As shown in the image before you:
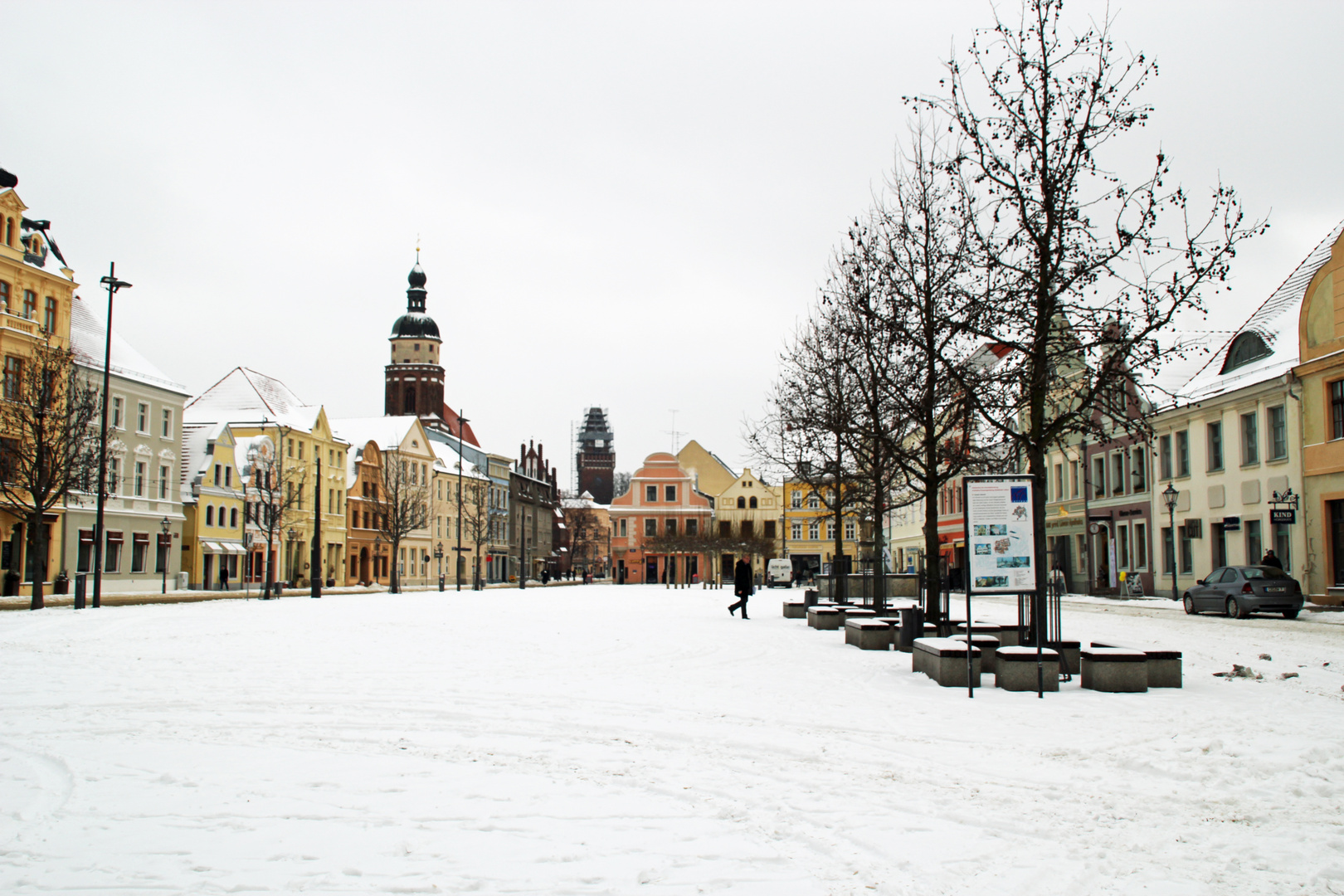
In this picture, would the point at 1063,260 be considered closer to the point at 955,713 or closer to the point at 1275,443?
the point at 955,713

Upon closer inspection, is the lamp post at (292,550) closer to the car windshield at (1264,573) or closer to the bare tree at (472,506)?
the bare tree at (472,506)

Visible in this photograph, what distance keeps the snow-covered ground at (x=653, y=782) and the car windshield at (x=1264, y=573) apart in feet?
41.3

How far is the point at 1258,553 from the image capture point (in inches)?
1460

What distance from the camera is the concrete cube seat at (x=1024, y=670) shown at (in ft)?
41.2

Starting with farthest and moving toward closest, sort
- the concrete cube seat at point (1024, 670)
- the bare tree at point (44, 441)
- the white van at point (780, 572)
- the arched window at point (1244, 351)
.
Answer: the white van at point (780, 572), the arched window at point (1244, 351), the bare tree at point (44, 441), the concrete cube seat at point (1024, 670)

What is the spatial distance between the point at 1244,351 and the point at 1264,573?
15319 mm

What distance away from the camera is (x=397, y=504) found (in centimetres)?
6556

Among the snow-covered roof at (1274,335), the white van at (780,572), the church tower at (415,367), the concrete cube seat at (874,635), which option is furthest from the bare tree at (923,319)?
the church tower at (415,367)

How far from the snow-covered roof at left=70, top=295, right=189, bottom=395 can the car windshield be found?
147ft

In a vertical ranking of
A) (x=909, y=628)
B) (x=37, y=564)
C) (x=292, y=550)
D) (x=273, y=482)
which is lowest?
(x=909, y=628)

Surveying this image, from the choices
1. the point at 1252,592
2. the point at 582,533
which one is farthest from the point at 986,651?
the point at 582,533

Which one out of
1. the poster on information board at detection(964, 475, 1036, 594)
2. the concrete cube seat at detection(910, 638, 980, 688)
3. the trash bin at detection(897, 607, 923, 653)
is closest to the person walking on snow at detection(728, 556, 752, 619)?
the trash bin at detection(897, 607, 923, 653)

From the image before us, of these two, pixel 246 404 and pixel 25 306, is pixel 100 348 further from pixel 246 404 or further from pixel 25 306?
pixel 246 404

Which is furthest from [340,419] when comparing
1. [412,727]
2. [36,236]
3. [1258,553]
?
[412,727]
